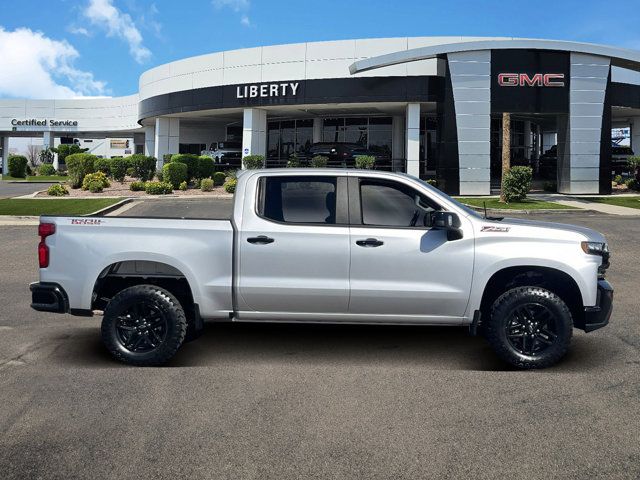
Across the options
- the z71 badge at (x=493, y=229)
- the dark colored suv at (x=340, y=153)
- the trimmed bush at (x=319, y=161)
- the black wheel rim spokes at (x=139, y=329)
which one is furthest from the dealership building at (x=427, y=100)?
the black wheel rim spokes at (x=139, y=329)

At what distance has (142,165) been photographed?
109 feet

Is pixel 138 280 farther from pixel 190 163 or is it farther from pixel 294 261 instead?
pixel 190 163

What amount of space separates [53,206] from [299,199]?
19.8 meters

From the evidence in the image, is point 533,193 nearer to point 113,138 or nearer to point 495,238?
point 495,238

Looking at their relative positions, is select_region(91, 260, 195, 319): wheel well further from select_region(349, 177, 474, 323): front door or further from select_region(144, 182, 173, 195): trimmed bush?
select_region(144, 182, 173, 195): trimmed bush

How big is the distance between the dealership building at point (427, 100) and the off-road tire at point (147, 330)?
25.0 metres

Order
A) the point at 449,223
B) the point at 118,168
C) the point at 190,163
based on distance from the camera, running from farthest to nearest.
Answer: the point at 118,168
the point at 190,163
the point at 449,223

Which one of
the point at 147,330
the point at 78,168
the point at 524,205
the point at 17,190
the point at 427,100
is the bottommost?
the point at 147,330

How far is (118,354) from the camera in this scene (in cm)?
538

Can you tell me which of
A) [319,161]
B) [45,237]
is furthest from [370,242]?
[319,161]

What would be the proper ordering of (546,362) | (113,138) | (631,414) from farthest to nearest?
(113,138), (546,362), (631,414)

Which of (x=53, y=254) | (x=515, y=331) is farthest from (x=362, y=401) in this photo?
(x=53, y=254)

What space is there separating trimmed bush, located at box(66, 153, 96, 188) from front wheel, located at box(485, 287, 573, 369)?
2998cm

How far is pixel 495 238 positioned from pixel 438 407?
1.73 meters
